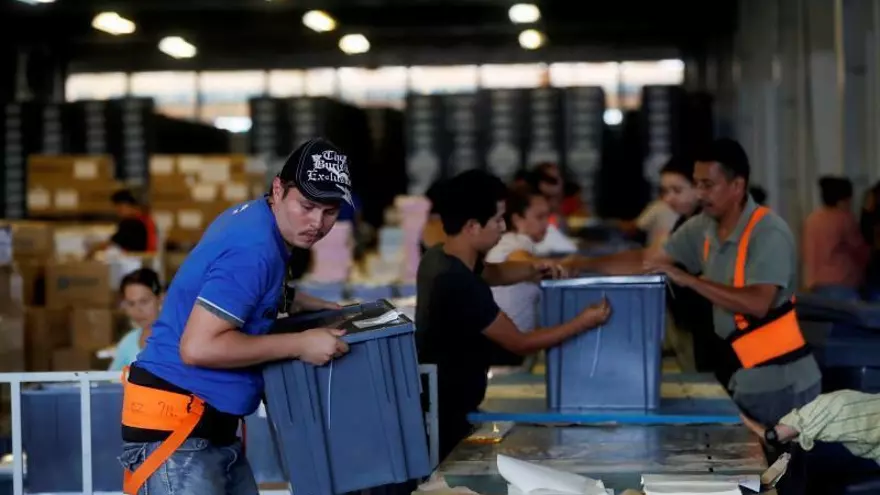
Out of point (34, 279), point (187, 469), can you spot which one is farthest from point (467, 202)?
point (34, 279)

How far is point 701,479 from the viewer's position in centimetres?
381

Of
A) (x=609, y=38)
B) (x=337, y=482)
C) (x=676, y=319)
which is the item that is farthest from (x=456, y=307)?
(x=609, y=38)

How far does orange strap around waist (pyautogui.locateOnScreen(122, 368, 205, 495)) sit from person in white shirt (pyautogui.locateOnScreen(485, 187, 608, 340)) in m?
2.45

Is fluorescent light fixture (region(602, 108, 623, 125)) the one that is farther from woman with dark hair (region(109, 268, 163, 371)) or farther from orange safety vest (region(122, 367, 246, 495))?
orange safety vest (region(122, 367, 246, 495))

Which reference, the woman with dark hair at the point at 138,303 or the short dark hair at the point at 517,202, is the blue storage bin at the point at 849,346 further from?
the woman with dark hair at the point at 138,303

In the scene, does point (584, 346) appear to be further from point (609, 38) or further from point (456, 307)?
point (609, 38)

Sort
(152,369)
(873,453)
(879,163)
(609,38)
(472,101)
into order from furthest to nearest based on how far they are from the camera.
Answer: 1. (609,38)
2. (472,101)
3. (879,163)
4. (873,453)
5. (152,369)

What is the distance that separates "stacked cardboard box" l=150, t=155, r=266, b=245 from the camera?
46.0 ft

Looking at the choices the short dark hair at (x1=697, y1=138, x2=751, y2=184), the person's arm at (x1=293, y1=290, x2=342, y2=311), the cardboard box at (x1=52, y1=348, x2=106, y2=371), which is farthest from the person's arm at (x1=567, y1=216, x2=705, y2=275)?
the cardboard box at (x1=52, y1=348, x2=106, y2=371)

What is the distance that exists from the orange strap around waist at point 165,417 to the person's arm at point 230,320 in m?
0.16

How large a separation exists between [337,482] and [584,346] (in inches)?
62.8

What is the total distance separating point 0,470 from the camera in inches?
201

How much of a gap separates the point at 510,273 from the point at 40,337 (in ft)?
16.6

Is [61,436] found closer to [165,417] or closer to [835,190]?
[165,417]
